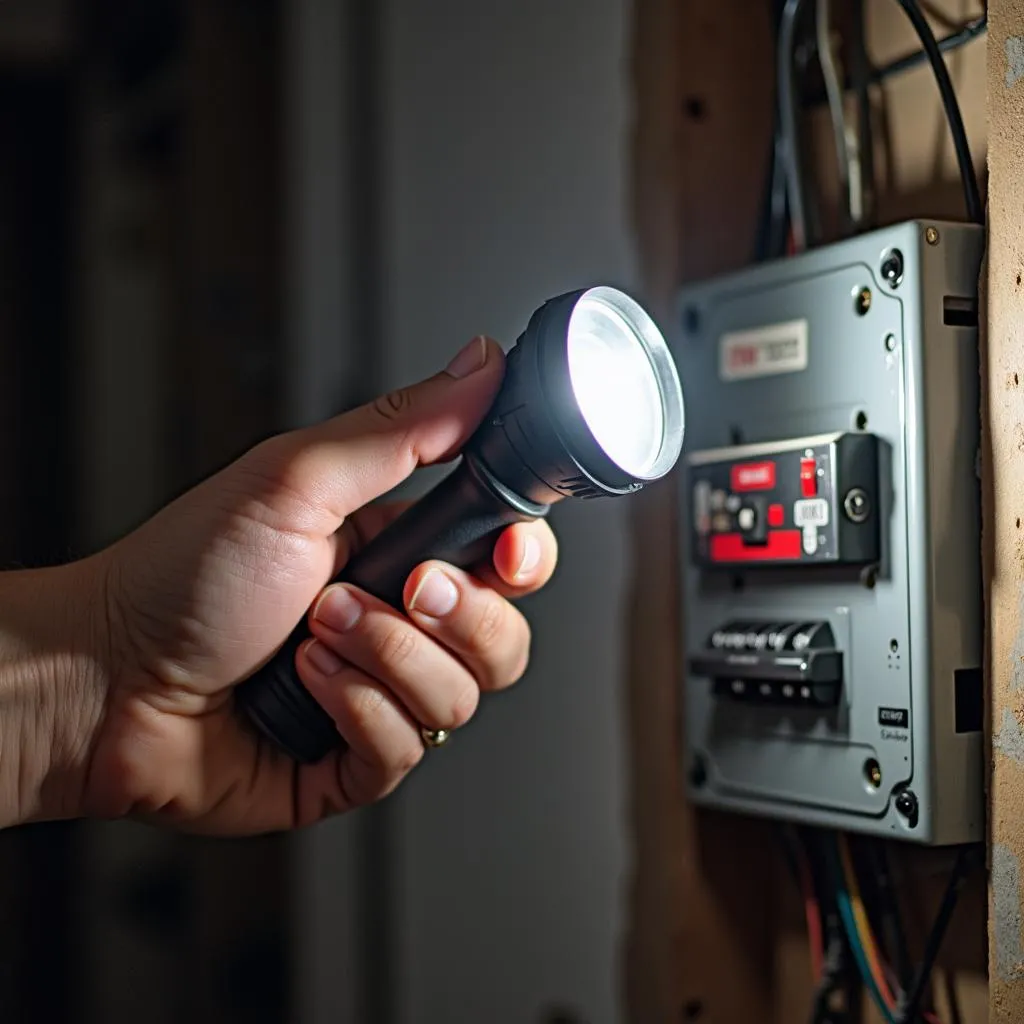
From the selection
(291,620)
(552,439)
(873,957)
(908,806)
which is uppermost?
(552,439)

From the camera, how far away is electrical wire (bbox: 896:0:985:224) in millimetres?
777

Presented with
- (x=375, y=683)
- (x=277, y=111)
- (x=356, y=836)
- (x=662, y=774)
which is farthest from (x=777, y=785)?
(x=277, y=111)

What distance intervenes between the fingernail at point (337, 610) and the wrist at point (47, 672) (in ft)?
0.46

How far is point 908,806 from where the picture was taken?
747mm

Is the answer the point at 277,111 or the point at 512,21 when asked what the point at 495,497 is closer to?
the point at 512,21

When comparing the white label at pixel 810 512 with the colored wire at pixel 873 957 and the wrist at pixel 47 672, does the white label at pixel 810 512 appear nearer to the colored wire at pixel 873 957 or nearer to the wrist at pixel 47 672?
the colored wire at pixel 873 957

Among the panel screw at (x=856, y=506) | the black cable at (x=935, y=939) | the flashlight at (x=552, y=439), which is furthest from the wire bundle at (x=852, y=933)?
the flashlight at (x=552, y=439)

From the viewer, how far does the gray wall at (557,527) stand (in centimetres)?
135

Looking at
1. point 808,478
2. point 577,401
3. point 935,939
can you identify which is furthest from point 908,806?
point 577,401

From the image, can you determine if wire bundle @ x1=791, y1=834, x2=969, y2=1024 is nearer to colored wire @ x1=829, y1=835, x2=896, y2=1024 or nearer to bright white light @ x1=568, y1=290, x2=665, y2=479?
colored wire @ x1=829, y1=835, x2=896, y2=1024

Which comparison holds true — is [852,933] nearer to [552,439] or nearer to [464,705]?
[464,705]

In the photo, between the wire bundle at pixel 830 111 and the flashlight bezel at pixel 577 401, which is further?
the wire bundle at pixel 830 111

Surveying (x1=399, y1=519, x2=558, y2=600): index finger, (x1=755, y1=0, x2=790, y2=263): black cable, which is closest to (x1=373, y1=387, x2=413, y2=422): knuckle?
(x1=399, y1=519, x2=558, y2=600): index finger

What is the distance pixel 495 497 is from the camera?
2.50ft
